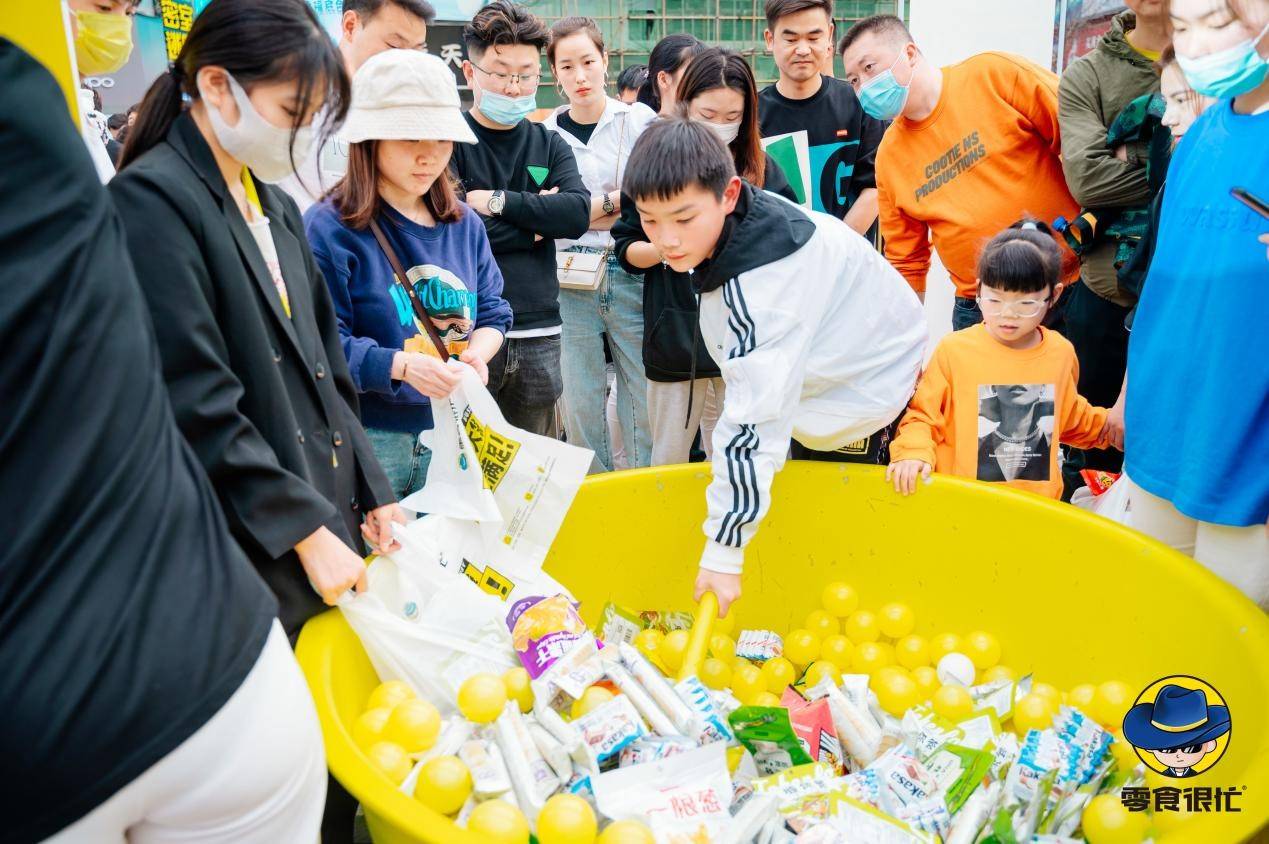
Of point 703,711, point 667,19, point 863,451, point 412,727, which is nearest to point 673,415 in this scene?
point 863,451

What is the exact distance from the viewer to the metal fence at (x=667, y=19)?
11695mm

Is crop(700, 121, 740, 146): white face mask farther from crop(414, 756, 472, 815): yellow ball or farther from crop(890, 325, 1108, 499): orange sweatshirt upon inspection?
crop(414, 756, 472, 815): yellow ball

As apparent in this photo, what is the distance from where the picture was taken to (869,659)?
2324 millimetres

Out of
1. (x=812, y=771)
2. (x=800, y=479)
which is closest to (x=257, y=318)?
(x=812, y=771)

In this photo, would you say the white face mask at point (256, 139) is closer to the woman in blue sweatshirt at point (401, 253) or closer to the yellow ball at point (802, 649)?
the woman in blue sweatshirt at point (401, 253)

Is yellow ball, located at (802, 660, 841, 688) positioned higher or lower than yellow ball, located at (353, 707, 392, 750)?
lower

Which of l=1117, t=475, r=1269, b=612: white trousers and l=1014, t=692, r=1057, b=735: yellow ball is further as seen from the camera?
l=1014, t=692, r=1057, b=735: yellow ball

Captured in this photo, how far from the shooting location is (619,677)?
6.30 feet

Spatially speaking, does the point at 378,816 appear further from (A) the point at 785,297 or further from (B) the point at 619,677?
(A) the point at 785,297

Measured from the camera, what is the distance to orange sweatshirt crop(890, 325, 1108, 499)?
2.46 m

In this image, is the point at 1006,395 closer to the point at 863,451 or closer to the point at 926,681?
the point at 863,451

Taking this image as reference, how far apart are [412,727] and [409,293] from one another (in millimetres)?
1064

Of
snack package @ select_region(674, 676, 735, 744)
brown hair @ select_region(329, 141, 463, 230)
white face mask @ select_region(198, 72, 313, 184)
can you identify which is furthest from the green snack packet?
brown hair @ select_region(329, 141, 463, 230)

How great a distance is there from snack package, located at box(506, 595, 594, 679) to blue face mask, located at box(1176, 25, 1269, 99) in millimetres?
1523
